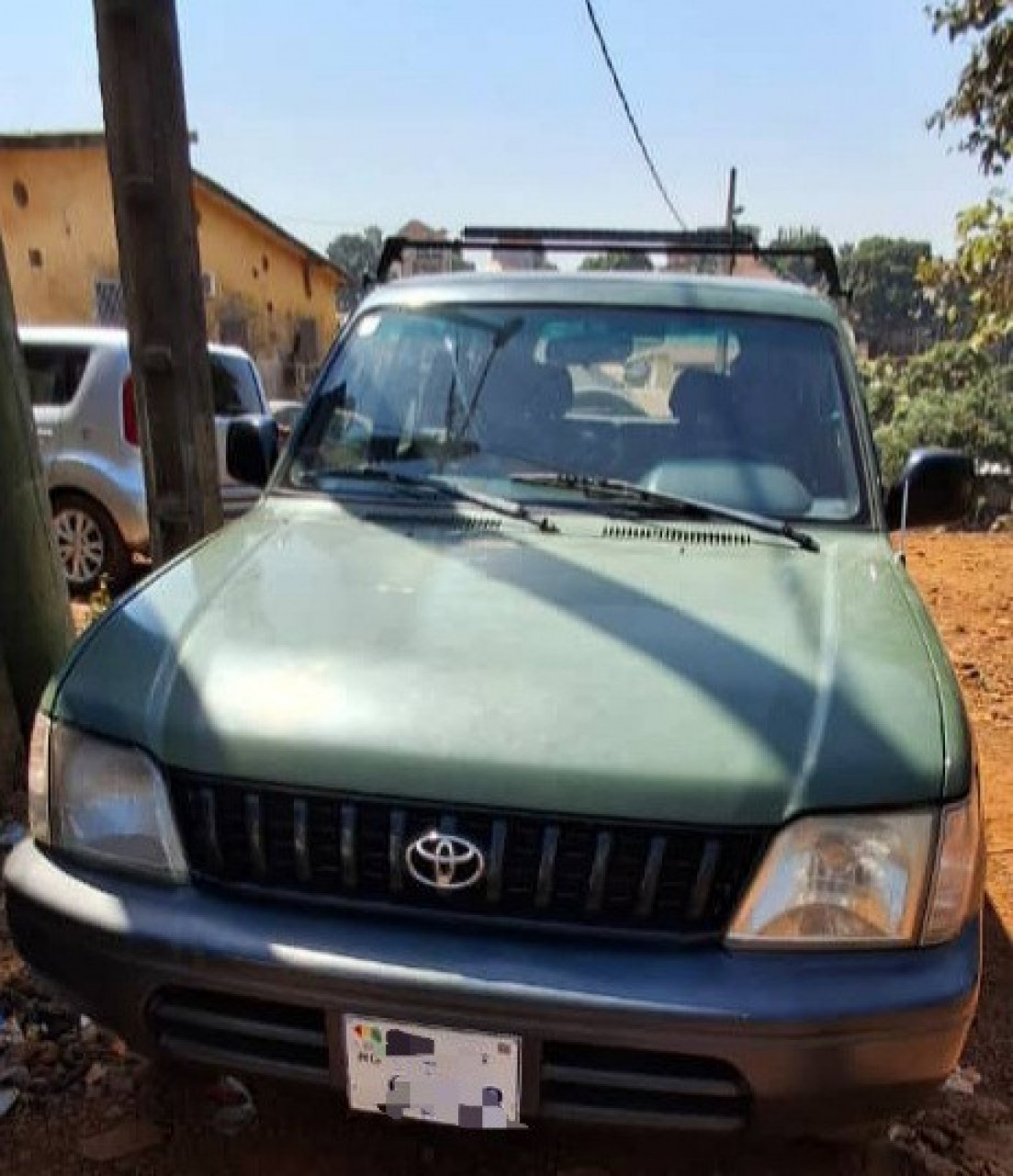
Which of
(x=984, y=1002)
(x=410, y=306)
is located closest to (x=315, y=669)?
(x=410, y=306)

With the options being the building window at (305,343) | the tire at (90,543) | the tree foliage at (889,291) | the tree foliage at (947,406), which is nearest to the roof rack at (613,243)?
the tire at (90,543)

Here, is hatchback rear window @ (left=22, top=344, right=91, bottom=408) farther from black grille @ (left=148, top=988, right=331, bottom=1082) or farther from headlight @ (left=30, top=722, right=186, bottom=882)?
black grille @ (left=148, top=988, right=331, bottom=1082)

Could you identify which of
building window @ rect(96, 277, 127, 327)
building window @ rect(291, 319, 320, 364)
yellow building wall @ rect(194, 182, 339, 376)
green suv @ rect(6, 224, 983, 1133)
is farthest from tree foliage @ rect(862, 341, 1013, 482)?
building window @ rect(291, 319, 320, 364)

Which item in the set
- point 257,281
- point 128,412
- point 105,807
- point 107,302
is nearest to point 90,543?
point 128,412

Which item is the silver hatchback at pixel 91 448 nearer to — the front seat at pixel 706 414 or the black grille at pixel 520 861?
the front seat at pixel 706 414

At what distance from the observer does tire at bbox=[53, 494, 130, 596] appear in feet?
23.0

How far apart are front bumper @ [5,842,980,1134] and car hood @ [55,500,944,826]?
0.77ft

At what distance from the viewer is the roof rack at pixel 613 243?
397 cm

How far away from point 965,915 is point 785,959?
33cm

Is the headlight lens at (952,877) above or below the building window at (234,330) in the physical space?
below

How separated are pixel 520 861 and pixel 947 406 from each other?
1693 cm

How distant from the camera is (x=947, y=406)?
16969 mm

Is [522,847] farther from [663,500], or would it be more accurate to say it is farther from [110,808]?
[663,500]

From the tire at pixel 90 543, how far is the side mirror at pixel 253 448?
3878mm
